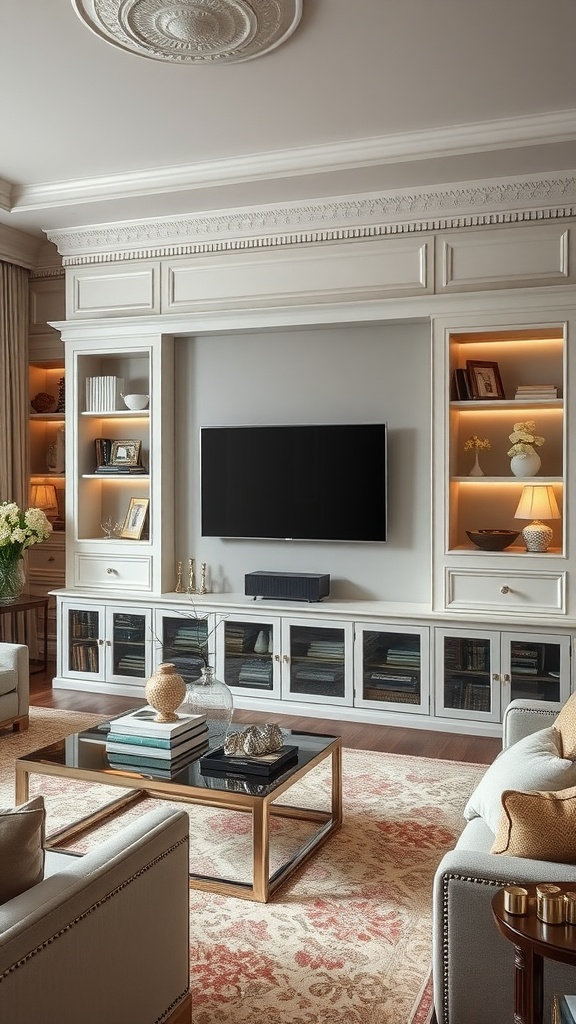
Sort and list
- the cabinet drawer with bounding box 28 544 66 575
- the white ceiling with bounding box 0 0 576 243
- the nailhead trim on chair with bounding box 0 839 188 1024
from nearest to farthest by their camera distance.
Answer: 1. the nailhead trim on chair with bounding box 0 839 188 1024
2. the white ceiling with bounding box 0 0 576 243
3. the cabinet drawer with bounding box 28 544 66 575

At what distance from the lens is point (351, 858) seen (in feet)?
10.2

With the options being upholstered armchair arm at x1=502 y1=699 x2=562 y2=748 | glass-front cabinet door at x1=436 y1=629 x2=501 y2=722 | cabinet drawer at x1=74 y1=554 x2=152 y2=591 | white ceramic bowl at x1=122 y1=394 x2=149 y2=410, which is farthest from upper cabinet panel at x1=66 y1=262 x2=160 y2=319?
upholstered armchair arm at x1=502 y1=699 x2=562 y2=748

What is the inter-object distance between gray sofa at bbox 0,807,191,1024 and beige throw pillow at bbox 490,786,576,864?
0.75 metres

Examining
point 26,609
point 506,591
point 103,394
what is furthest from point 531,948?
point 103,394

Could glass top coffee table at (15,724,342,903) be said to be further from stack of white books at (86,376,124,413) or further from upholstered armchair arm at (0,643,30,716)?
stack of white books at (86,376,124,413)

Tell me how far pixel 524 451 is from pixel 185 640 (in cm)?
230

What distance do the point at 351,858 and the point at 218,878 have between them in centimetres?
49

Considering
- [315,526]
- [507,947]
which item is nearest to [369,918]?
[507,947]

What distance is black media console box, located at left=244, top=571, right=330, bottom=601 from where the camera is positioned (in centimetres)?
509

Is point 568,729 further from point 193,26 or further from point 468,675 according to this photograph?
point 193,26

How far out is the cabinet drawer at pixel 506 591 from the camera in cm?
460

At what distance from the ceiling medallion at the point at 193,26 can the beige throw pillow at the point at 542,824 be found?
2.78 metres

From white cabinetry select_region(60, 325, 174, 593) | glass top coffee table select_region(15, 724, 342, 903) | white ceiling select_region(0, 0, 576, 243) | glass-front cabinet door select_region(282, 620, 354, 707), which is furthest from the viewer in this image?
white cabinetry select_region(60, 325, 174, 593)

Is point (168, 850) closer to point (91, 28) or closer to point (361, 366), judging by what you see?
point (91, 28)
